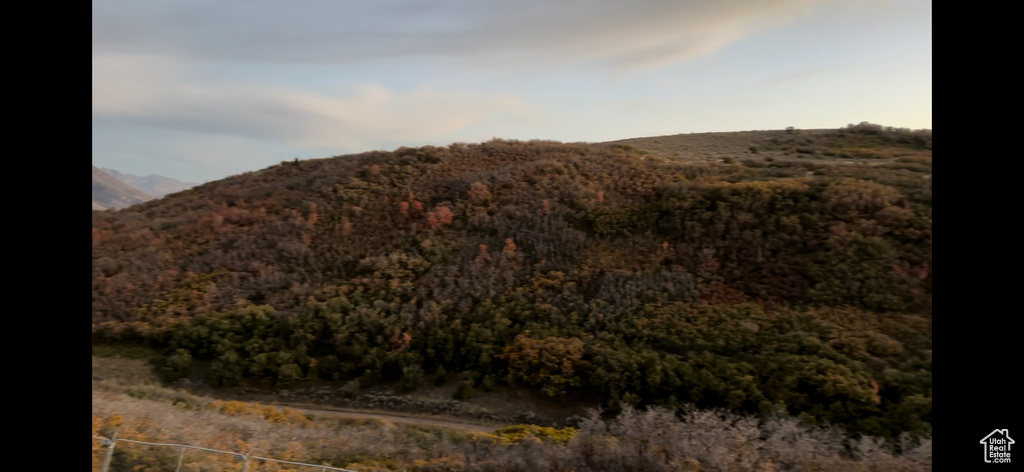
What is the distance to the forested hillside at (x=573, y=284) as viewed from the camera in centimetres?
991

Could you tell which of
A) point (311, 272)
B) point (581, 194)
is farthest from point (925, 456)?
point (311, 272)

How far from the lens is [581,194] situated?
17062mm

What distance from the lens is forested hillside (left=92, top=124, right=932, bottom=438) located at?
9906 millimetres
